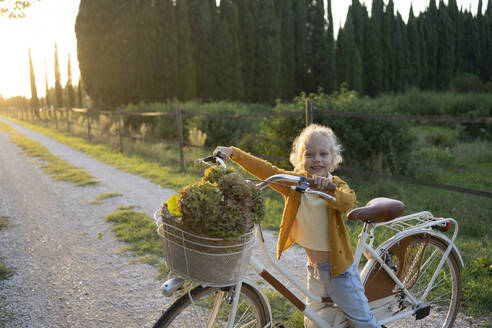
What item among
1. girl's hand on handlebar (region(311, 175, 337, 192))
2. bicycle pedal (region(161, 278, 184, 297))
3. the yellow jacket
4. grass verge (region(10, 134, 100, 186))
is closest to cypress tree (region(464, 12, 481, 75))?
grass verge (region(10, 134, 100, 186))

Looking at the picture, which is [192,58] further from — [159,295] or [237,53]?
[159,295]

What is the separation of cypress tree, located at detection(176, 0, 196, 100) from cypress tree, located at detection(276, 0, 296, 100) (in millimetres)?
6786

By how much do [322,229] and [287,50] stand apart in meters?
28.0

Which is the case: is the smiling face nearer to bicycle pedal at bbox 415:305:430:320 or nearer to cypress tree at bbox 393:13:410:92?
bicycle pedal at bbox 415:305:430:320

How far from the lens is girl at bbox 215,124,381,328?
2131 mm

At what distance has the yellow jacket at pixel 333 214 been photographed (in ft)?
6.55

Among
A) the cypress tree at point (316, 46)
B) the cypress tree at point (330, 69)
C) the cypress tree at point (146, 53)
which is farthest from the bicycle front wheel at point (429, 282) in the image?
the cypress tree at point (316, 46)

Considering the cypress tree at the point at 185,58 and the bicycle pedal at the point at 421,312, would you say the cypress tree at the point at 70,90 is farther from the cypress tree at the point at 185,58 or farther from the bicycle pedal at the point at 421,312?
the bicycle pedal at the point at 421,312

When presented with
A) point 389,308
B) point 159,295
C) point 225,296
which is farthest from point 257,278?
point 225,296

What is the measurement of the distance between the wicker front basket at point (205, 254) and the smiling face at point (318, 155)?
790mm

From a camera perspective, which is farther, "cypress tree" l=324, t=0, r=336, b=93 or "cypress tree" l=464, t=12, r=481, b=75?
"cypress tree" l=464, t=12, r=481, b=75

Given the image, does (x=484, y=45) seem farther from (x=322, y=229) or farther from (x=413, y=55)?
(x=322, y=229)

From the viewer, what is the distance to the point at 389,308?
2426mm

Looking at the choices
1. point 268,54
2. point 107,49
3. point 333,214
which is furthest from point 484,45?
point 333,214
